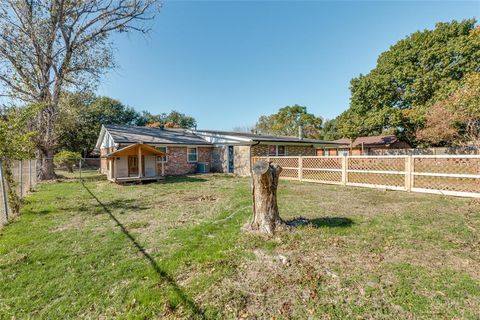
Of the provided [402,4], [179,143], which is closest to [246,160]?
[179,143]

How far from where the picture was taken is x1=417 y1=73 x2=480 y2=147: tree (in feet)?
47.0

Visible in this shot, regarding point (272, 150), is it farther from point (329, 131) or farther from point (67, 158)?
point (329, 131)

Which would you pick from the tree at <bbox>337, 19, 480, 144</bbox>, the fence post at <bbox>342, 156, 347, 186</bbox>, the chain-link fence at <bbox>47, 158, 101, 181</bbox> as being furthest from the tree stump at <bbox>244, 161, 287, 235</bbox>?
the tree at <bbox>337, 19, 480, 144</bbox>

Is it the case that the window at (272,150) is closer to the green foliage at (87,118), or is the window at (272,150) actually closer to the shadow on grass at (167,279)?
the shadow on grass at (167,279)

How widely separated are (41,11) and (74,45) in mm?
2082

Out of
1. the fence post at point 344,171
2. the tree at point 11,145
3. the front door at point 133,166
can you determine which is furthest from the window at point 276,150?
the tree at point 11,145

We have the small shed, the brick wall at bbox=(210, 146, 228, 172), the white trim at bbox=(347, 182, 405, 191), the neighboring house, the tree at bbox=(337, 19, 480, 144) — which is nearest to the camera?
the white trim at bbox=(347, 182, 405, 191)

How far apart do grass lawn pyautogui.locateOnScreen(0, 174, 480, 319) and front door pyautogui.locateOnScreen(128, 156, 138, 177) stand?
786cm

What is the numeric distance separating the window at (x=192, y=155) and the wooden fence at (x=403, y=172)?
823cm

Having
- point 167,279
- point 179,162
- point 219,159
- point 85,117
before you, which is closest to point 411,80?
point 219,159

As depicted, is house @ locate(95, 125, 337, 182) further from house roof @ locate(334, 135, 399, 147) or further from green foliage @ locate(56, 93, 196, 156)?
house roof @ locate(334, 135, 399, 147)

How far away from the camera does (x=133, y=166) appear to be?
13797 millimetres

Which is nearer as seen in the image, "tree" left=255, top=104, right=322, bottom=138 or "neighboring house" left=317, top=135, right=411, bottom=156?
"neighboring house" left=317, top=135, right=411, bottom=156

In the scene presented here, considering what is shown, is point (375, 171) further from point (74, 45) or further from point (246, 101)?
point (246, 101)
